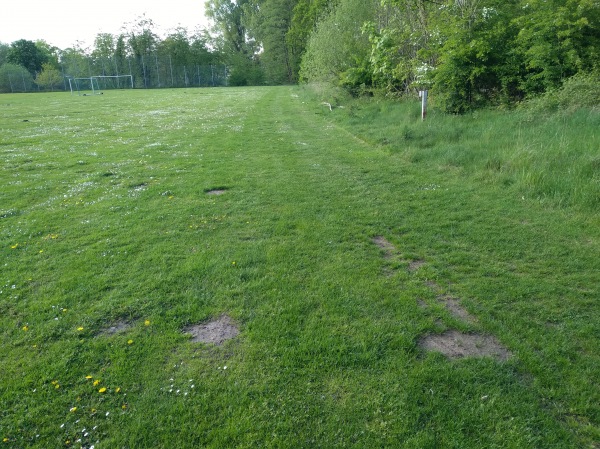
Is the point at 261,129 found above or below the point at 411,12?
below

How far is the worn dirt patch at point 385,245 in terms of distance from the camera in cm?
567

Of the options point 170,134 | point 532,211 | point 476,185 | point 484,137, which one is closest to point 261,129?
point 170,134

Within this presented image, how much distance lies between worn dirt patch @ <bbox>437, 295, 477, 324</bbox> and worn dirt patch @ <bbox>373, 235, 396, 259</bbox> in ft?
3.86

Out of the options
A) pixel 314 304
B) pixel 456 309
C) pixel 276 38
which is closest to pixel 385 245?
pixel 456 309

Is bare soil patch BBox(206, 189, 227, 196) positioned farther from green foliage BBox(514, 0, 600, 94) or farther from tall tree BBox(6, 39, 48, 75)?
tall tree BBox(6, 39, 48, 75)

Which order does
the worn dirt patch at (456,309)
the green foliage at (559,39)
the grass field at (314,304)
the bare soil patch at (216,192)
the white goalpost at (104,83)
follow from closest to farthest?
the grass field at (314,304), the worn dirt patch at (456,309), the bare soil patch at (216,192), the green foliage at (559,39), the white goalpost at (104,83)

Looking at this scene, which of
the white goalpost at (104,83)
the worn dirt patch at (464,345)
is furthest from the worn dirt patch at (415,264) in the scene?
the white goalpost at (104,83)

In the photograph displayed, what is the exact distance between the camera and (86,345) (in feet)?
12.4

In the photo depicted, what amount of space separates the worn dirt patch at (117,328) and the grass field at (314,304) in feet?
0.07

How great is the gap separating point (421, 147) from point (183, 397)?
9977mm

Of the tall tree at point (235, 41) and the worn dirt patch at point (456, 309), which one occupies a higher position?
the tall tree at point (235, 41)

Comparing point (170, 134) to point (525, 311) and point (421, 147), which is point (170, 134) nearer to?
point (421, 147)

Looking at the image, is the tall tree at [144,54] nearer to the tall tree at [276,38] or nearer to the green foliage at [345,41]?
the tall tree at [276,38]

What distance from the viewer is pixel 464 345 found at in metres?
3.79
